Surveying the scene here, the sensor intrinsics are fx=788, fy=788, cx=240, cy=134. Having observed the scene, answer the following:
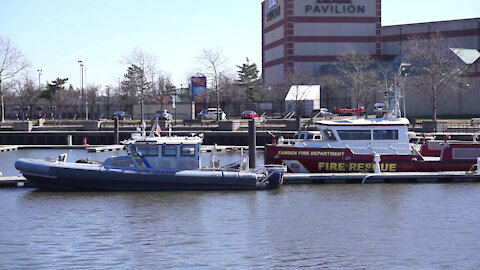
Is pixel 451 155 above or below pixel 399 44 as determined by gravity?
below

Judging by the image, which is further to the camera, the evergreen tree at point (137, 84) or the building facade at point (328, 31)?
the building facade at point (328, 31)

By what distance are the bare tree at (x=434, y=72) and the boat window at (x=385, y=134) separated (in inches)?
1528

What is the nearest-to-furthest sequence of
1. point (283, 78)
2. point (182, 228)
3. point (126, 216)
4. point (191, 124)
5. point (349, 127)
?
point (182, 228)
point (126, 216)
point (349, 127)
point (191, 124)
point (283, 78)

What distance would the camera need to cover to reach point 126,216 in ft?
96.2

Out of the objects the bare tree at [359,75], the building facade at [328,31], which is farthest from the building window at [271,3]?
the bare tree at [359,75]

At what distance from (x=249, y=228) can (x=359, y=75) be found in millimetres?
64232

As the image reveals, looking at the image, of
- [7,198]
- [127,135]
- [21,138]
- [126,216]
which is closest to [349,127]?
[126,216]

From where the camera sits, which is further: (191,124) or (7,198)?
(191,124)

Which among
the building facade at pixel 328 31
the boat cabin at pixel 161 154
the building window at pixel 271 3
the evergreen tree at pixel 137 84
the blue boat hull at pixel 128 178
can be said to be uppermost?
A: the building window at pixel 271 3

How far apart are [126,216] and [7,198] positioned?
6.81 m

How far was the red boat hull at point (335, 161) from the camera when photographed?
3791cm

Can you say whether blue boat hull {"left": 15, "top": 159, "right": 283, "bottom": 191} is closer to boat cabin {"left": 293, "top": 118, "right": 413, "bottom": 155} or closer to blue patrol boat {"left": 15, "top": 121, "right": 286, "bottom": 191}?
blue patrol boat {"left": 15, "top": 121, "right": 286, "bottom": 191}

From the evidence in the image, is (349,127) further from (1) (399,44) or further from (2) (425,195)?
(1) (399,44)

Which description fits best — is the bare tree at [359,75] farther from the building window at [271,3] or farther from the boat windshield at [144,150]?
the boat windshield at [144,150]
